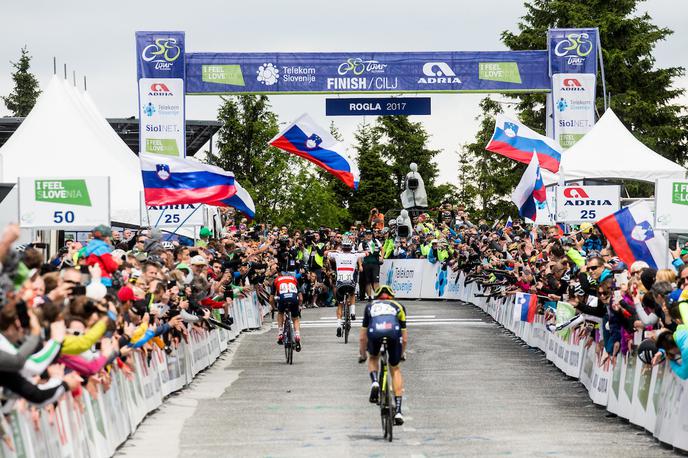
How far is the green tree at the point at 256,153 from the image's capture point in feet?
280

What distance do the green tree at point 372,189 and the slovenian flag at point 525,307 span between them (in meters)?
76.3

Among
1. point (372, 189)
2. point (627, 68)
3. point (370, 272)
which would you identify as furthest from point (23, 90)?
point (370, 272)

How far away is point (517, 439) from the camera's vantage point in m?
15.0

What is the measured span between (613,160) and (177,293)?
1703 centimetres

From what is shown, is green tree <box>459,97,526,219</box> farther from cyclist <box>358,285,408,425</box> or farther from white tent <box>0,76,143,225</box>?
cyclist <box>358,285,408,425</box>

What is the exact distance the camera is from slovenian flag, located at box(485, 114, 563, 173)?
35.1 m

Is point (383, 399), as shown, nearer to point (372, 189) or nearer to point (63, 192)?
point (63, 192)

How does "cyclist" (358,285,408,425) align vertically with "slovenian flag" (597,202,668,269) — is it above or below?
below

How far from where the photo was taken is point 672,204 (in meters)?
20.8

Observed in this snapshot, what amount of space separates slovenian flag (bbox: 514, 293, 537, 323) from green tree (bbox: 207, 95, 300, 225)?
56452 millimetres

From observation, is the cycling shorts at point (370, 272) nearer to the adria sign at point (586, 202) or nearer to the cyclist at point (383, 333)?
the adria sign at point (586, 202)

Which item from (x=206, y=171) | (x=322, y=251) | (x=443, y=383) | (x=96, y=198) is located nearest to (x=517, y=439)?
(x=443, y=383)

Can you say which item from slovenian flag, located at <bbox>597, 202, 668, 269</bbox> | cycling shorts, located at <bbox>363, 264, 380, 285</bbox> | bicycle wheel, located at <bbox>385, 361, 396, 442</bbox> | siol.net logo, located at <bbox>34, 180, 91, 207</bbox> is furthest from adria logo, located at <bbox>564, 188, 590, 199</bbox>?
bicycle wheel, located at <bbox>385, 361, 396, 442</bbox>

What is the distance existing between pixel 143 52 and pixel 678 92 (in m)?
44.3
